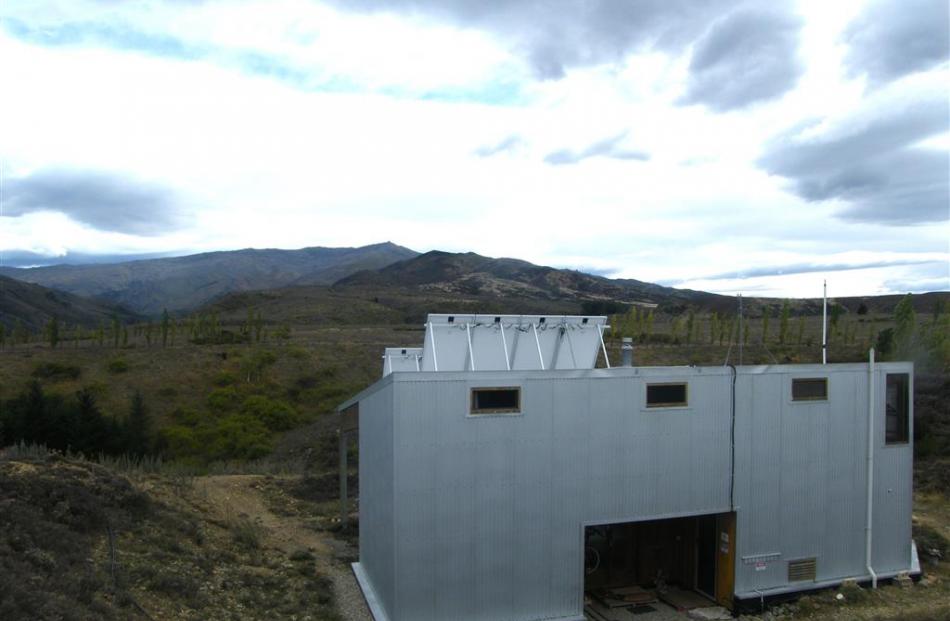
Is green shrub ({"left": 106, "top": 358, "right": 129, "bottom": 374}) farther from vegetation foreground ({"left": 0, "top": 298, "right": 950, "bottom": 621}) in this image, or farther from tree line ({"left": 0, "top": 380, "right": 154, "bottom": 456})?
tree line ({"left": 0, "top": 380, "right": 154, "bottom": 456})

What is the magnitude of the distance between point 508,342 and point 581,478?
14.9 feet

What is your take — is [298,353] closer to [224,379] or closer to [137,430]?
[224,379]

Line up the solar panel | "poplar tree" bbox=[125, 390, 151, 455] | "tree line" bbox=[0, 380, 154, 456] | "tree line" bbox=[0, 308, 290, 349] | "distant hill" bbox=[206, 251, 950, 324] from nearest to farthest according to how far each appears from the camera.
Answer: the solar panel < "tree line" bbox=[0, 380, 154, 456] < "poplar tree" bbox=[125, 390, 151, 455] < "tree line" bbox=[0, 308, 290, 349] < "distant hill" bbox=[206, 251, 950, 324]

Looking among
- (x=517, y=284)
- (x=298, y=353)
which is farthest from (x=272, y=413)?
(x=517, y=284)

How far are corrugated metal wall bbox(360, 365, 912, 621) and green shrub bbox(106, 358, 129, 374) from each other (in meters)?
39.6

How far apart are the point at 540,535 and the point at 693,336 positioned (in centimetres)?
5843

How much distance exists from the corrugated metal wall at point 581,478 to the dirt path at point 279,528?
683mm

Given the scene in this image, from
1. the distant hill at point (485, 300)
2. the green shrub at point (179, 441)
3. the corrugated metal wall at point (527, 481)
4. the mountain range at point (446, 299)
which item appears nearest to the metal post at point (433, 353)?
the corrugated metal wall at point (527, 481)

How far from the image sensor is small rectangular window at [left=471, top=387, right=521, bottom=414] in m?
11.4

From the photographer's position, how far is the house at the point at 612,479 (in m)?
11.2

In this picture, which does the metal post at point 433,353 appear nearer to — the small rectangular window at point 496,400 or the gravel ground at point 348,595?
the small rectangular window at point 496,400

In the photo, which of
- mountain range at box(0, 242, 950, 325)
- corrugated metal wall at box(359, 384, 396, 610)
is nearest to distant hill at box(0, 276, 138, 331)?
mountain range at box(0, 242, 950, 325)

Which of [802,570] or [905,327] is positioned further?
[905,327]

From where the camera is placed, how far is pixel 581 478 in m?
11.9
